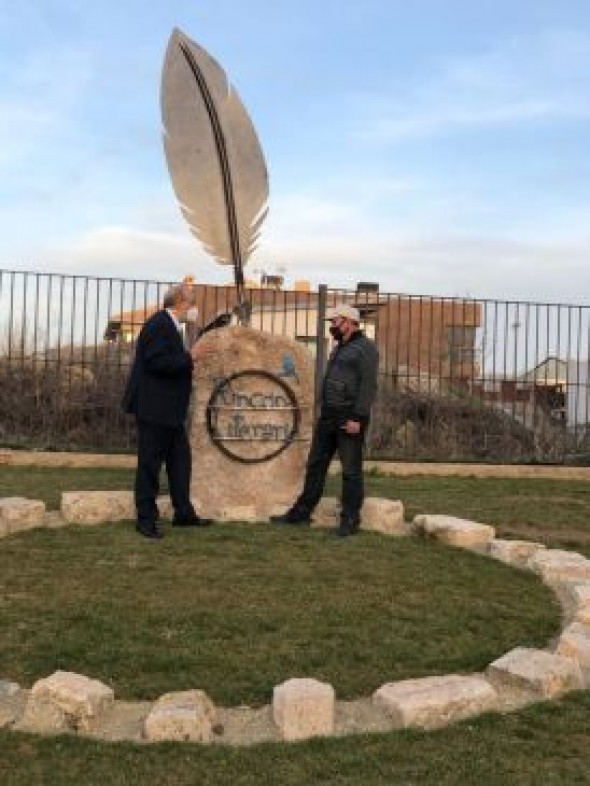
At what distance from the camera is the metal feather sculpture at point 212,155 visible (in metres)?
8.75

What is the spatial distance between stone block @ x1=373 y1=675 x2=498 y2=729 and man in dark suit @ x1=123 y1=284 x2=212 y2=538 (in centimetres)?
319

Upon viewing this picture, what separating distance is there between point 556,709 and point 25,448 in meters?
9.69

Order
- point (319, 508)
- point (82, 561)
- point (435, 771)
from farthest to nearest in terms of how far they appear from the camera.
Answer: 1. point (319, 508)
2. point (82, 561)
3. point (435, 771)

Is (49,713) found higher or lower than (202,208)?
lower

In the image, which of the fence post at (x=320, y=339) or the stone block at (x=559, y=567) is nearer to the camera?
the stone block at (x=559, y=567)

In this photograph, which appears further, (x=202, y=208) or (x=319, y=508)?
(x=202, y=208)

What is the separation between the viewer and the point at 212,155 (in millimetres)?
8812

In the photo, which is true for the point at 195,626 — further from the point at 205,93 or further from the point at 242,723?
the point at 205,93

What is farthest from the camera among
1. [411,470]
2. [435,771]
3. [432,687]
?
[411,470]

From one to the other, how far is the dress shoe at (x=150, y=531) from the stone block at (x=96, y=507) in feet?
1.84

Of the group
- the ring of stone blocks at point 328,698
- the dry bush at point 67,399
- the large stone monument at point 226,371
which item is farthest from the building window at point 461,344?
the ring of stone blocks at point 328,698

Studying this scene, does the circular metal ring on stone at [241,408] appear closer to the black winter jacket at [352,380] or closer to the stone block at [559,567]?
the black winter jacket at [352,380]

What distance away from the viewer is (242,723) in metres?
3.76

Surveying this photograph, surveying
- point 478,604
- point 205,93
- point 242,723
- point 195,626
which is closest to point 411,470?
point 205,93
